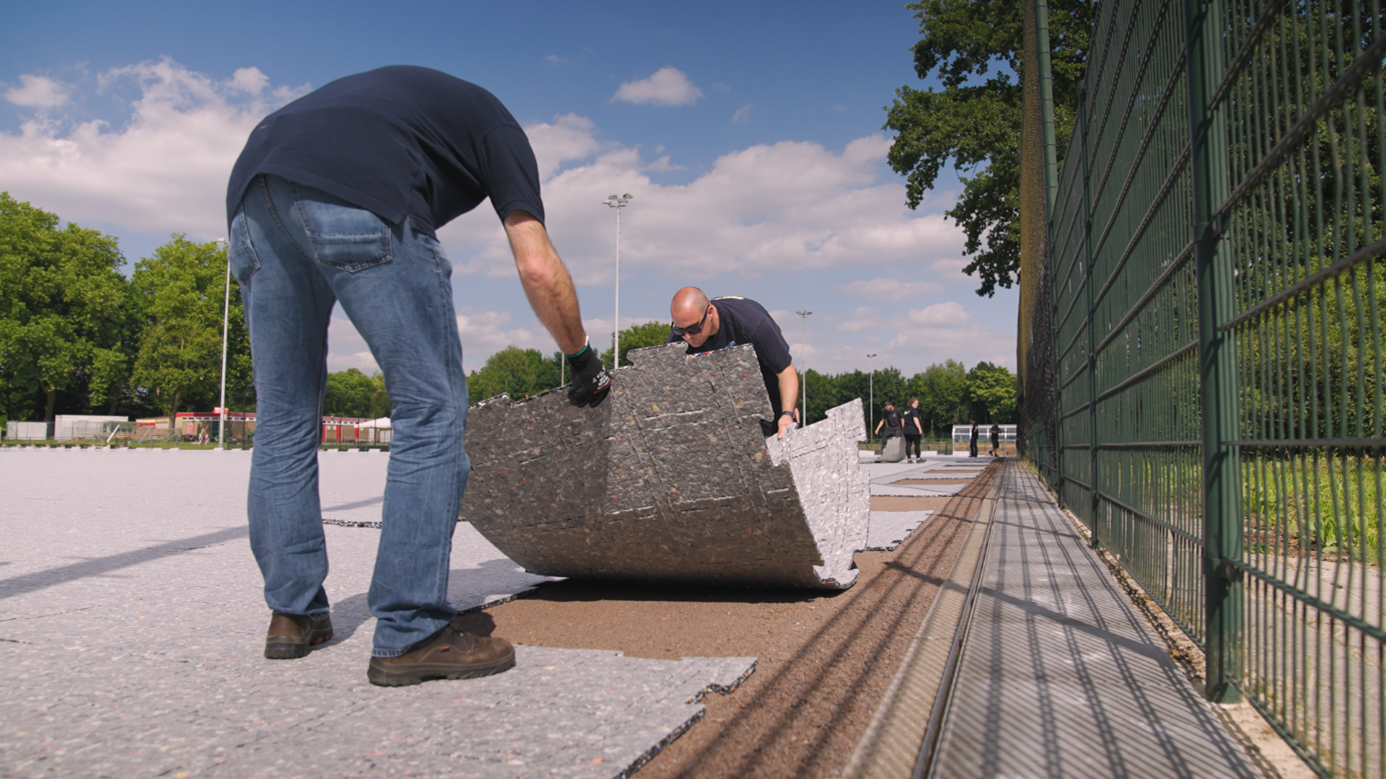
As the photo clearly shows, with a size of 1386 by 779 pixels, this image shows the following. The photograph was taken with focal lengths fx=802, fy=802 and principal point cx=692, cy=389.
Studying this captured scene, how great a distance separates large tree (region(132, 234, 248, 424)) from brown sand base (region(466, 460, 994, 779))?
5474cm

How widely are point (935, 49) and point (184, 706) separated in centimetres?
2707

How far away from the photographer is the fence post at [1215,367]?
196 cm

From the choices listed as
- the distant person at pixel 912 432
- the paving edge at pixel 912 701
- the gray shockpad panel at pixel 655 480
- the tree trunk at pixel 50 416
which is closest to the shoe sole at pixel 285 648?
the gray shockpad panel at pixel 655 480

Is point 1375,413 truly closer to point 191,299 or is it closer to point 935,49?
point 935,49

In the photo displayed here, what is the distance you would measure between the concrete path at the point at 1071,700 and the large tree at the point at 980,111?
2110cm

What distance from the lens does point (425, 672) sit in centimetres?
206

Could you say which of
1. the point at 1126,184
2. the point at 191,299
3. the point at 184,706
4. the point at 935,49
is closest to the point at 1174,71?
the point at 1126,184

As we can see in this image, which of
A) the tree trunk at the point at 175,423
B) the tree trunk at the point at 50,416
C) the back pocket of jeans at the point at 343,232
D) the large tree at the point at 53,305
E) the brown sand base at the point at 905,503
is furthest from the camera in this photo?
the tree trunk at the point at 50,416

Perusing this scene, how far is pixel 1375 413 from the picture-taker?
4.00 feet

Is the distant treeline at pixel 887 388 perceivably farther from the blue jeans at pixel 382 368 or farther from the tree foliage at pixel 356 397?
the blue jeans at pixel 382 368

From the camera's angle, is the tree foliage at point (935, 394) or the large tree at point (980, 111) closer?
the large tree at point (980, 111)

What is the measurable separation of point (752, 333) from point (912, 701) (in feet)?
8.69

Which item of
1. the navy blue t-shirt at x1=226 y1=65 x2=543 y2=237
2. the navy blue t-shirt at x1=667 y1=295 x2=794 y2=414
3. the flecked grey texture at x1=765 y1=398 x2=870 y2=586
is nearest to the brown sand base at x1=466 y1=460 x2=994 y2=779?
the flecked grey texture at x1=765 y1=398 x2=870 y2=586

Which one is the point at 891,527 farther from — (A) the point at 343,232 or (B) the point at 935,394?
(B) the point at 935,394
